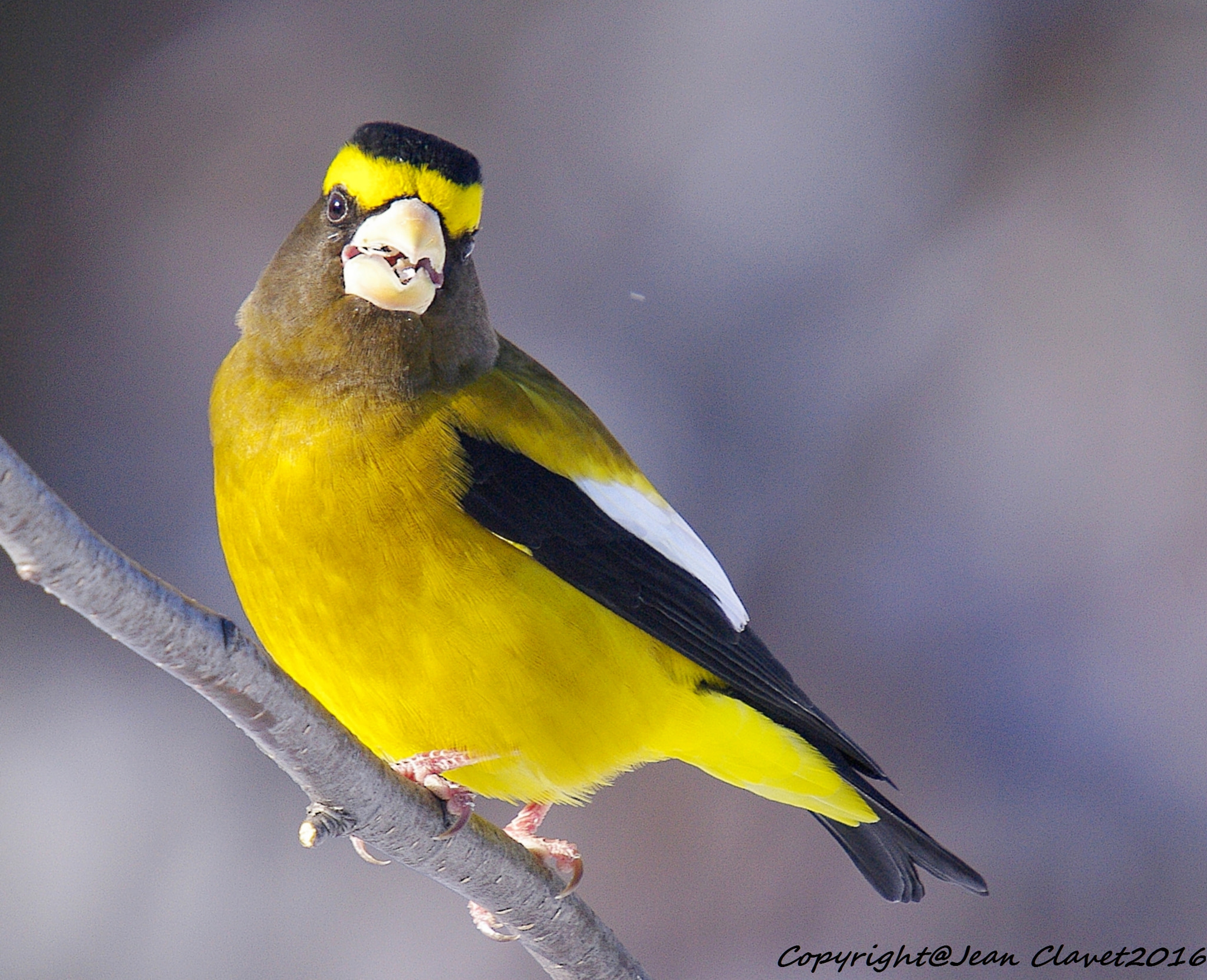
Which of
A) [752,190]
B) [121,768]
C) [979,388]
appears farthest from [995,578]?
[121,768]

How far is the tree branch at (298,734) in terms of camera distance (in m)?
0.72

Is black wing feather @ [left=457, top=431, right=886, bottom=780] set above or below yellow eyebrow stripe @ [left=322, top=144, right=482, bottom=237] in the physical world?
below

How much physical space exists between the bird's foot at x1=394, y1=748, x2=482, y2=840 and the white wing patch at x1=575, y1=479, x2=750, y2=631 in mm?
316

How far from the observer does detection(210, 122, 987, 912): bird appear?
1.20m

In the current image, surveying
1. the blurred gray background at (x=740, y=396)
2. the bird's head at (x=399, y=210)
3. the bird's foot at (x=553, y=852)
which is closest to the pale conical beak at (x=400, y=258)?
the bird's head at (x=399, y=210)

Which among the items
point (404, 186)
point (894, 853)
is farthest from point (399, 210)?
point (894, 853)

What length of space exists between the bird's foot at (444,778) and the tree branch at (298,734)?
0.02 m

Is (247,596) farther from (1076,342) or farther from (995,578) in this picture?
(1076,342)

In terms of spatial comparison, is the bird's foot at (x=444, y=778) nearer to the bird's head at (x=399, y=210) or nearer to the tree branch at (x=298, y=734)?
the tree branch at (x=298, y=734)

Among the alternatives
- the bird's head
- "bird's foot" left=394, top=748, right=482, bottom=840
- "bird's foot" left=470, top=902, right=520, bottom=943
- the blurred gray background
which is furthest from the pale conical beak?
the blurred gray background

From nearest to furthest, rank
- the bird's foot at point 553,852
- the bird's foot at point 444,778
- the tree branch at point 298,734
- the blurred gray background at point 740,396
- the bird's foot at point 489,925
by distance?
1. the tree branch at point 298,734
2. the bird's foot at point 444,778
3. the bird's foot at point 553,852
4. the bird's foot at point 489,925
5. the blurred gray background at point 740,396

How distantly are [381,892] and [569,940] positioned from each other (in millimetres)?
895

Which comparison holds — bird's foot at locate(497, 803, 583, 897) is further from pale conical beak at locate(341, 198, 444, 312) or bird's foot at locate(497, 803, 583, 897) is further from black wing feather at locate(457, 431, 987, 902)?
pale conical beak at locate(341, 198, 444, 312)

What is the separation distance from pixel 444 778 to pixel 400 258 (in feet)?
1.68
